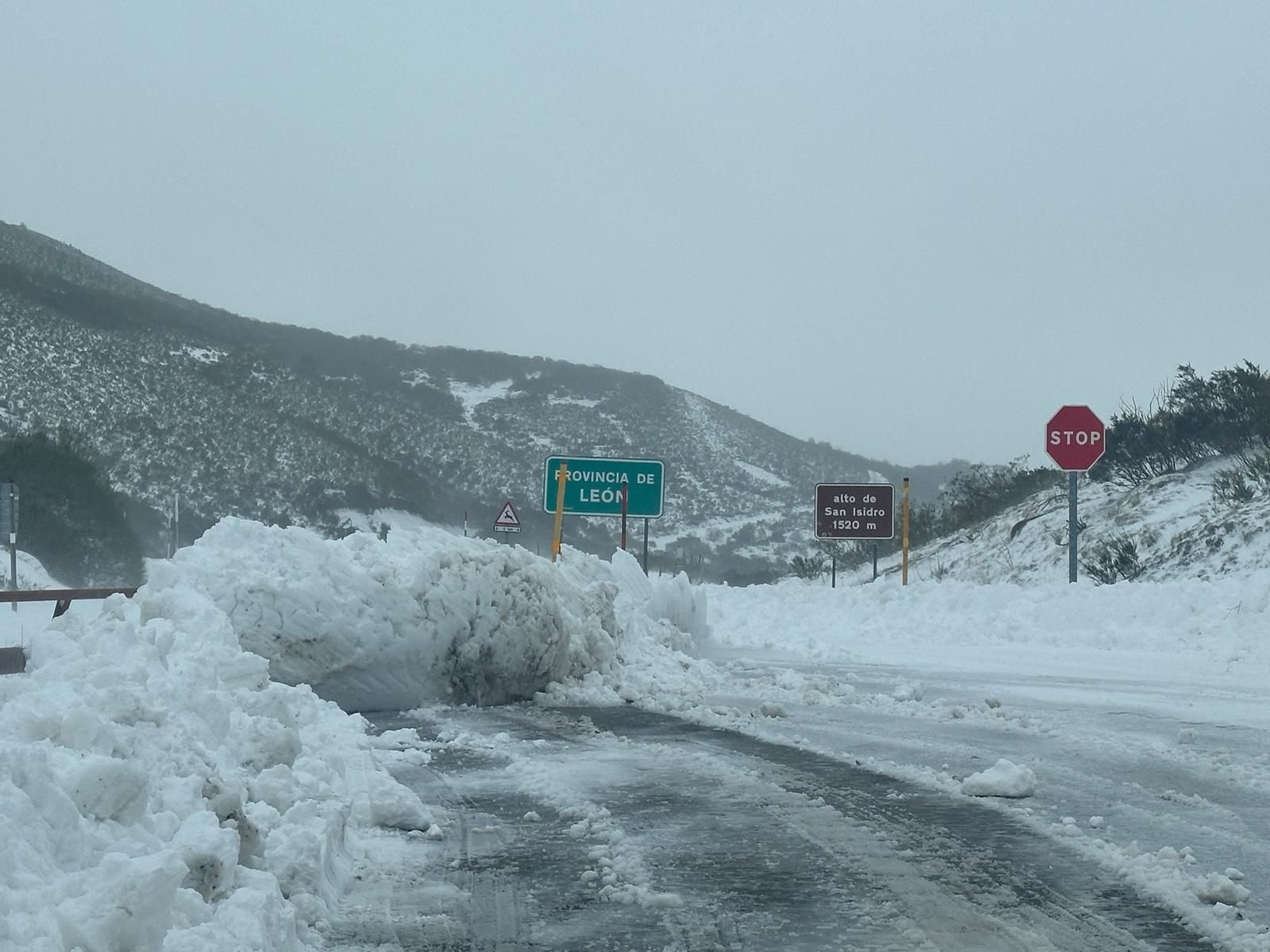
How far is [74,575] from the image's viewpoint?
36438 mm

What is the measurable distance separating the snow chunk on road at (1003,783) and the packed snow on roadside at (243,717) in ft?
9.89

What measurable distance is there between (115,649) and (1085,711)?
319 inches

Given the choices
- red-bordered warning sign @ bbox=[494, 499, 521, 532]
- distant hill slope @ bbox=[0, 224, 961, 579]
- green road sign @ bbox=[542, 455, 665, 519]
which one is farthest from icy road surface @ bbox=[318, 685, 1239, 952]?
distant hill slope @ bbox=[0, 224, 961, 579]

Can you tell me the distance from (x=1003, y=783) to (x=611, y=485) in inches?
618

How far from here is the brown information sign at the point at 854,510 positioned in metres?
30.3

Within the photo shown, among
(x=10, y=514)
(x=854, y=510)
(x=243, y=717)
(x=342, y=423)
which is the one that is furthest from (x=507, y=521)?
(x=342, y=423)

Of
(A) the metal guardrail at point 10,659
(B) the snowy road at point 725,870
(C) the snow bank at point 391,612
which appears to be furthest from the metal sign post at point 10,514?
(B) the snowy road at point 725,870

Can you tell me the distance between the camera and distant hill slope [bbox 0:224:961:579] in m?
53.5

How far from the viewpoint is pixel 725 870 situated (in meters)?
5.58

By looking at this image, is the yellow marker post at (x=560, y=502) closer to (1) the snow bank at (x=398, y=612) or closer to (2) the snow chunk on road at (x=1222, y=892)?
(1) the snow bank at (x=398, y=612)

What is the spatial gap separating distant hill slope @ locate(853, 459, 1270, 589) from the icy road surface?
1126 cm

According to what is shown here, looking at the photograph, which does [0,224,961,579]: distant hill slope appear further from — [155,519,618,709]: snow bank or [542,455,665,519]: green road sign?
[155,519,618,709]: snow bank

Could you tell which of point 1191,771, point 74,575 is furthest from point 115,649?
point 74,575

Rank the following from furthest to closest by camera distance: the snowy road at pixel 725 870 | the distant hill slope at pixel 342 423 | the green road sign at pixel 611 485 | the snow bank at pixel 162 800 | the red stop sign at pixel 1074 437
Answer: the distant hill slope at pixel 342 423
the red stop sign at pixel 1074 437
the green road sign at pixel 611 485
the snowy road at pixel 725 870
the snow bank at pixel 162 800
